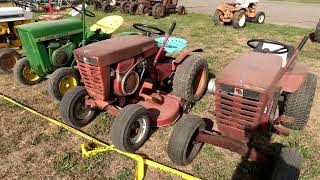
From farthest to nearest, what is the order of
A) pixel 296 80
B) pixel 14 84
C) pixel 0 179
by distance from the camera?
pixel 14 84, pixel 296 80, pixel 0 179

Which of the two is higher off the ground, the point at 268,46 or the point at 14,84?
the point at 268,46

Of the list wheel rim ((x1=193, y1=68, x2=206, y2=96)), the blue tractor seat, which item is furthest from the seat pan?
the blue tractor seat

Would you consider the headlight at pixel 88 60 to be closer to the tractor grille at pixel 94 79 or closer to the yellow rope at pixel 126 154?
the tractor grille at pixel 94 79

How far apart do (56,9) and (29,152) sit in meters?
12.7

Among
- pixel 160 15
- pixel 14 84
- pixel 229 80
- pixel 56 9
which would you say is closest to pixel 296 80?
pixel 229 80

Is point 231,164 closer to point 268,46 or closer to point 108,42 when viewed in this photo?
point 268,46

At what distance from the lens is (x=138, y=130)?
3.97 m

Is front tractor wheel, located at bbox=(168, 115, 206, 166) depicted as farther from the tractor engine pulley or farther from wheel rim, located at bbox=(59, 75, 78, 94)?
wheel rim, located at bbox=(59, 75, 78, 94)

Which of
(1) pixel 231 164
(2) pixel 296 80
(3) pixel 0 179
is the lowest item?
(3) pixel 0 179

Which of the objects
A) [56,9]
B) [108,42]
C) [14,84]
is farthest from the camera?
[56,9]

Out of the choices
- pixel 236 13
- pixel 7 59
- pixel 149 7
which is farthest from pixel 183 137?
pixel 149 7

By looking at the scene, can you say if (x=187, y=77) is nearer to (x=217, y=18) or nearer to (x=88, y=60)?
(x=88, y=60)

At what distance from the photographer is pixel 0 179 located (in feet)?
11.5

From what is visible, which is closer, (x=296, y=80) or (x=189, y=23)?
(x=296, y=80)
